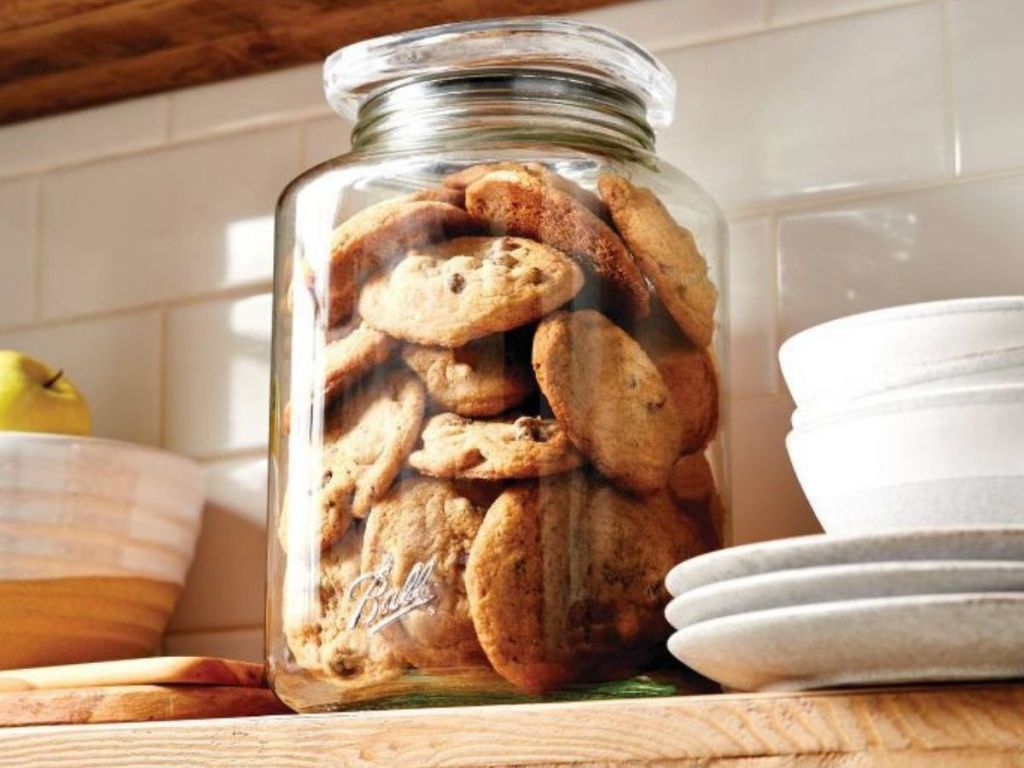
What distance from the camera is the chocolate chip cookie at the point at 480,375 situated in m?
0.84

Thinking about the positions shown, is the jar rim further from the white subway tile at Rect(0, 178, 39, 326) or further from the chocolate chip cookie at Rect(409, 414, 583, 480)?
the white subway tile at Rect(0, 178, 39, 326)

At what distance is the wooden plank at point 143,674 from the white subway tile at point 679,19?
1.69 feet

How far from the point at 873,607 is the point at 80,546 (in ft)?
2.16

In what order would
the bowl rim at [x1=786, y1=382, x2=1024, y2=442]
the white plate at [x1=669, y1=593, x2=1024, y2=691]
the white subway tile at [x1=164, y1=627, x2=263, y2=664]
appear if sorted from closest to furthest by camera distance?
the white plate at [x1=669, y1=593, x2=1024, y2=691] < the bowl rim at [x1=786, y1=382, x2=1024, y2=442] < the white subway tile at [x1=164, y1=627, x2=263, y2=664]

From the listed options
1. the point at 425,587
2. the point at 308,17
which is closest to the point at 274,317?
the point at 425,587

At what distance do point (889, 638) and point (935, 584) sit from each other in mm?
28

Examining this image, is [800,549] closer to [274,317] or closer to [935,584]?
[935,584]

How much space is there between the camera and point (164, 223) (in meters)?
1.39

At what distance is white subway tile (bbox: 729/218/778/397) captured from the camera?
112 cm

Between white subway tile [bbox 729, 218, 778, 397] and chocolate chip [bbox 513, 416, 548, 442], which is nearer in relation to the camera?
chocolate chip [bbox 513, 416, 548, 442]

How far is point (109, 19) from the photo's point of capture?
4.28 ft

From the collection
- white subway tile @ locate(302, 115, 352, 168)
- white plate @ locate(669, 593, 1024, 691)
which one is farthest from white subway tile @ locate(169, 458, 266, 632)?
white plate @ locate(669, 593, 1024, 691)

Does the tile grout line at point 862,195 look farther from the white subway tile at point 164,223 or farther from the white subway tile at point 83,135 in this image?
the white subway tile at point 83,135

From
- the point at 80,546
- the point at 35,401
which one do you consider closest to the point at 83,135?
the point at 35,401
